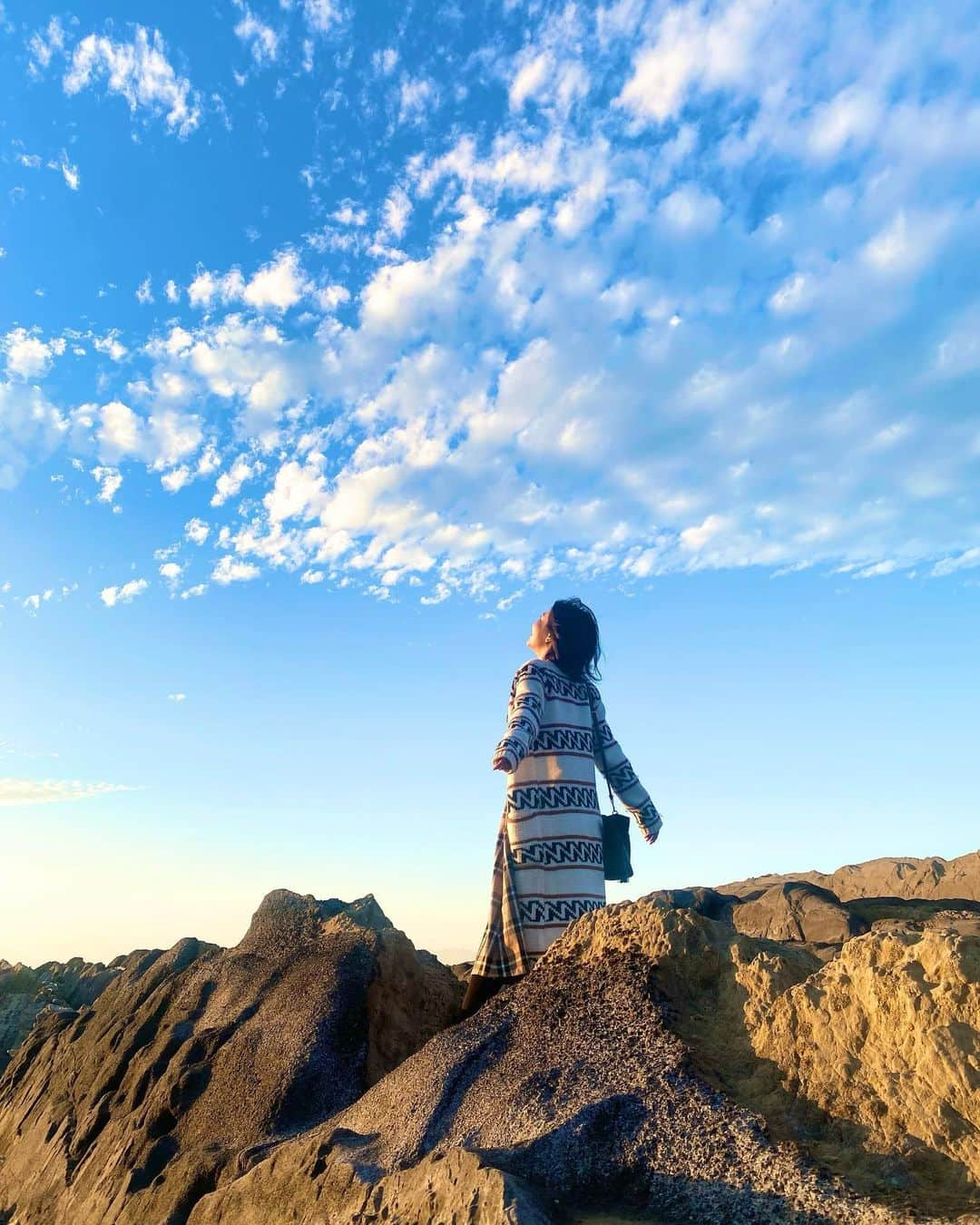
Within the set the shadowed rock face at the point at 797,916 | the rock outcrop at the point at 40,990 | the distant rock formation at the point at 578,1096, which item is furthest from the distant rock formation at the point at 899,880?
the distant rock formation at the point at 578,1096

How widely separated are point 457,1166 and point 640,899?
48.7 inches

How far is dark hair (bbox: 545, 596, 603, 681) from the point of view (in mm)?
5000

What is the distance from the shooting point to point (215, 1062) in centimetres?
462

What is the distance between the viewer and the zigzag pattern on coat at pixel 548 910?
4.38 meters

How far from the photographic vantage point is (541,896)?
4.43 meters

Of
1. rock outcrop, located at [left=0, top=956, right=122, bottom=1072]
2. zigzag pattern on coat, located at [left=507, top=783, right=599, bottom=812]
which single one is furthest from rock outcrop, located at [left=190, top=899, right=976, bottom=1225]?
rock outcrop, located at [left=0, top=956, right=122, bottom=1072]

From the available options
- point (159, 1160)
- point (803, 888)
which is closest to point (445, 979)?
point (159, 1160)

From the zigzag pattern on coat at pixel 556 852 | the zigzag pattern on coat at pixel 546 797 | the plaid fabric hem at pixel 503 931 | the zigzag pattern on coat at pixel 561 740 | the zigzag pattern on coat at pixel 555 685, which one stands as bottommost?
the plaid fabric hem at pixel 503 931

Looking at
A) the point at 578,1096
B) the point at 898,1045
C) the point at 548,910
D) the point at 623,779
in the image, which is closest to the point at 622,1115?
the point at 578,1096

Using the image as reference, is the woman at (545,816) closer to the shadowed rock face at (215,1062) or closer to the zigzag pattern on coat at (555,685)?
the zigzag pattern on coat at (555,685)

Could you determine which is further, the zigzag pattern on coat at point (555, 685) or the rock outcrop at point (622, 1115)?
the zigzag pattern on coat at point (555, 685)

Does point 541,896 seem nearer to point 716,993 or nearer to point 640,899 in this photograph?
point 640,899

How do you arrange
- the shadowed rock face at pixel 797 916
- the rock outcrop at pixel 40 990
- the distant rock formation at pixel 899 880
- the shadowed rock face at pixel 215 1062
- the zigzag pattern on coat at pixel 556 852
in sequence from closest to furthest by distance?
1. the shadowed rock face at pixel 215 1062
2. the zigzag pattern on coat at pixel 556 852
3. the rock outcrop at pixel 40 990
4. the shadowed rock face at pixel 797 916
5. the distant rock formation at pixel 899 880

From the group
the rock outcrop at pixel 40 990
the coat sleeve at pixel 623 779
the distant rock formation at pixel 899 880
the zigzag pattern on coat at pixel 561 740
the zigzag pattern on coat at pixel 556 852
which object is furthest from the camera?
the distant rock formation at pixel 899 880
